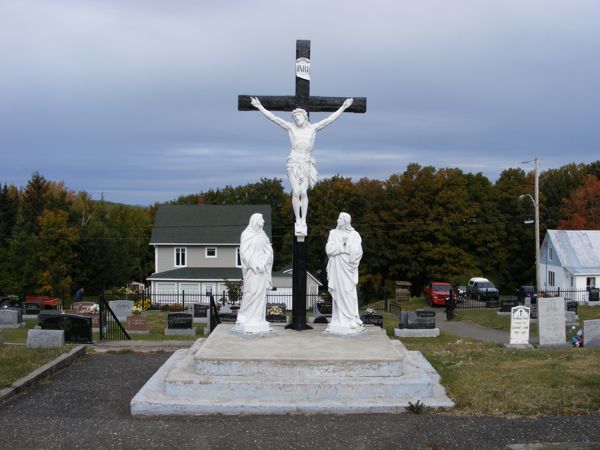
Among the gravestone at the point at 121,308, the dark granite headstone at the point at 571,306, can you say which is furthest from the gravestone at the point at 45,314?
the dark granite headstone at the point at 571,306

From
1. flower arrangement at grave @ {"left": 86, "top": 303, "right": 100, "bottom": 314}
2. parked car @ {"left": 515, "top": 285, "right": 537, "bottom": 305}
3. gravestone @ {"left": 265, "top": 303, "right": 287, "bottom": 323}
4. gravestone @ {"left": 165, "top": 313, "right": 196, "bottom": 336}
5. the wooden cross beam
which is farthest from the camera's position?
parked car @ {"left": 515, "top": 285, "right": 537, "bottom": 305}

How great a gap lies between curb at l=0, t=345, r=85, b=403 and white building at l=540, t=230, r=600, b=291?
1159 inches

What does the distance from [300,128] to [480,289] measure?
27609mm

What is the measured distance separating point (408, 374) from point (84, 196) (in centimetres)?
6754

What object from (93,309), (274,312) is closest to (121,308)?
(93,309)

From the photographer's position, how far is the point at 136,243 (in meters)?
60.5

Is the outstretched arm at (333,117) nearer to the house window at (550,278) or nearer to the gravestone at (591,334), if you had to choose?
the gravestone at (591,334)

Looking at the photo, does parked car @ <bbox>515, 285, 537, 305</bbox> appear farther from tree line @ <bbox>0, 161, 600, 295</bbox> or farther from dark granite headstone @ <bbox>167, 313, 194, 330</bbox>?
dark granite headstone @ <bbox>167, 313, 194, 330</bbox>

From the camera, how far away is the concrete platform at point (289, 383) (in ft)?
26.3

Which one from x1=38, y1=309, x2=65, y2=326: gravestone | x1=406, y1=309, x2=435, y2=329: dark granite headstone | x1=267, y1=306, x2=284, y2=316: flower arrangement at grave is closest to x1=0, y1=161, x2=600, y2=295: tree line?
x1=406, y1=309, x2=435, y2=329: dark granite headstone

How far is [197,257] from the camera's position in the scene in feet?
135

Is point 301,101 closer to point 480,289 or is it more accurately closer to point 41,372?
point 41,372

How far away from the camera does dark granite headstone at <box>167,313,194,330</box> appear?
1986 centimetres

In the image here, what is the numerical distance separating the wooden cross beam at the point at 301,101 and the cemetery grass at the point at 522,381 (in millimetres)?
4941
